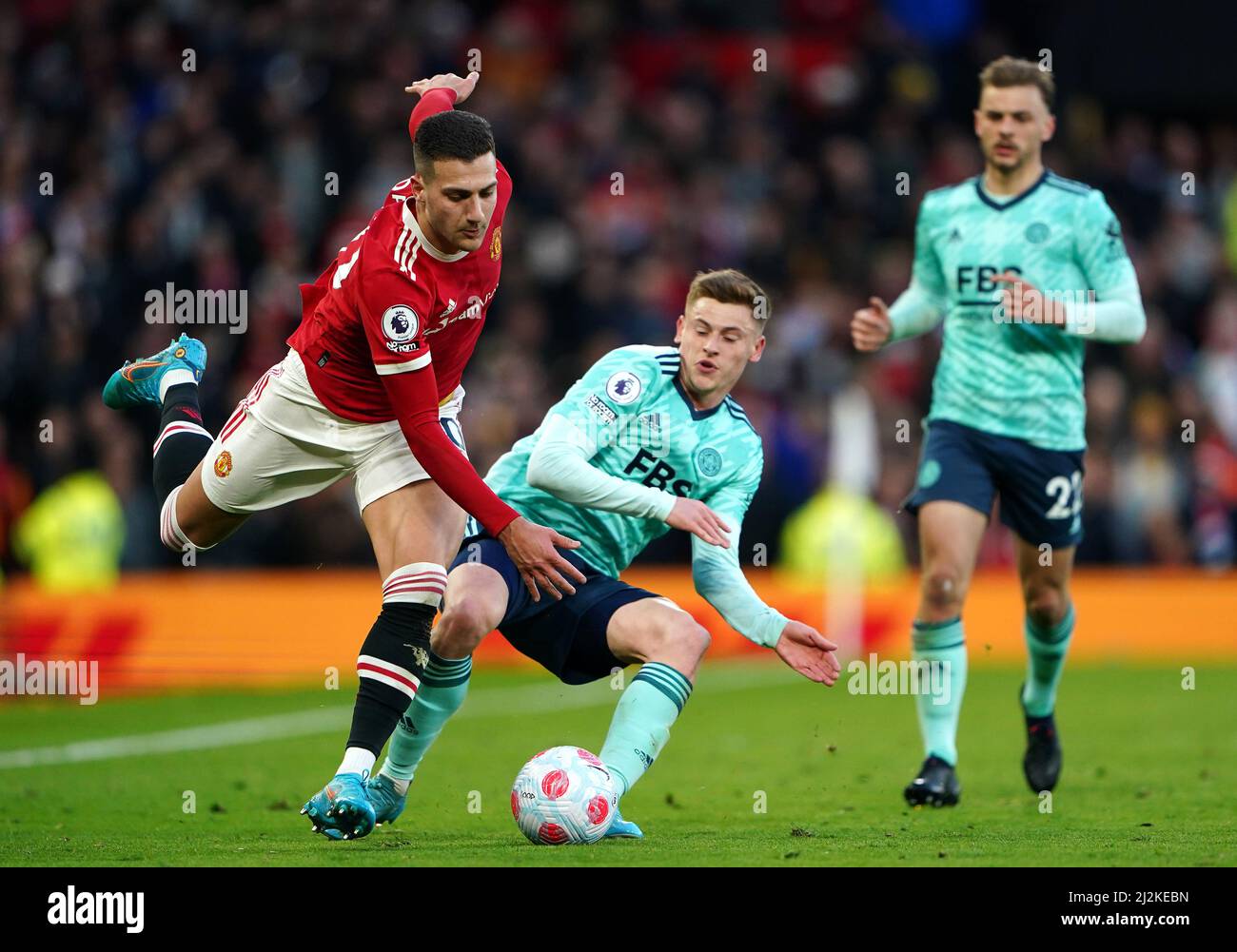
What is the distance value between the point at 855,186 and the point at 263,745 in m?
10.4

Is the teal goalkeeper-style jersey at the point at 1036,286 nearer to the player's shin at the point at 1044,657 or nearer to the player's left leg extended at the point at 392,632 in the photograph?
the player's shin at the point at 1044,657

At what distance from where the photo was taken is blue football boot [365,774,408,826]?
21.1 ft

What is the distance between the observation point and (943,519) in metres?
7.66

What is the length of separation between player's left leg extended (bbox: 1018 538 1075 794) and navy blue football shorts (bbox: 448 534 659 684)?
7.29ft

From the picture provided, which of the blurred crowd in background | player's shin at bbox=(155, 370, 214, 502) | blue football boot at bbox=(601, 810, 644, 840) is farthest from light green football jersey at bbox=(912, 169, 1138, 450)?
the blurred crowd in background

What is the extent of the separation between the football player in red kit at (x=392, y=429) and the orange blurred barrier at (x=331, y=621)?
6154 millimetres

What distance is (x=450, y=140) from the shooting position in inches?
243

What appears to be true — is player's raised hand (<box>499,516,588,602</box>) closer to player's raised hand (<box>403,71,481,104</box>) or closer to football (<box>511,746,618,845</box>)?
football (<box>511,746,618,845</box>)

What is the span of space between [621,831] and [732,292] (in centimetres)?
184

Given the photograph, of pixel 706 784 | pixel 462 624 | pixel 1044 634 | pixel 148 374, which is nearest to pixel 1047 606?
pixel 1044 634

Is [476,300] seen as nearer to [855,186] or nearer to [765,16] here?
[855,186]

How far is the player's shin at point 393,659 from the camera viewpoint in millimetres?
6145

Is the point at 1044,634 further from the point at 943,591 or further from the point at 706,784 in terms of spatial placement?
the point at 706,784
